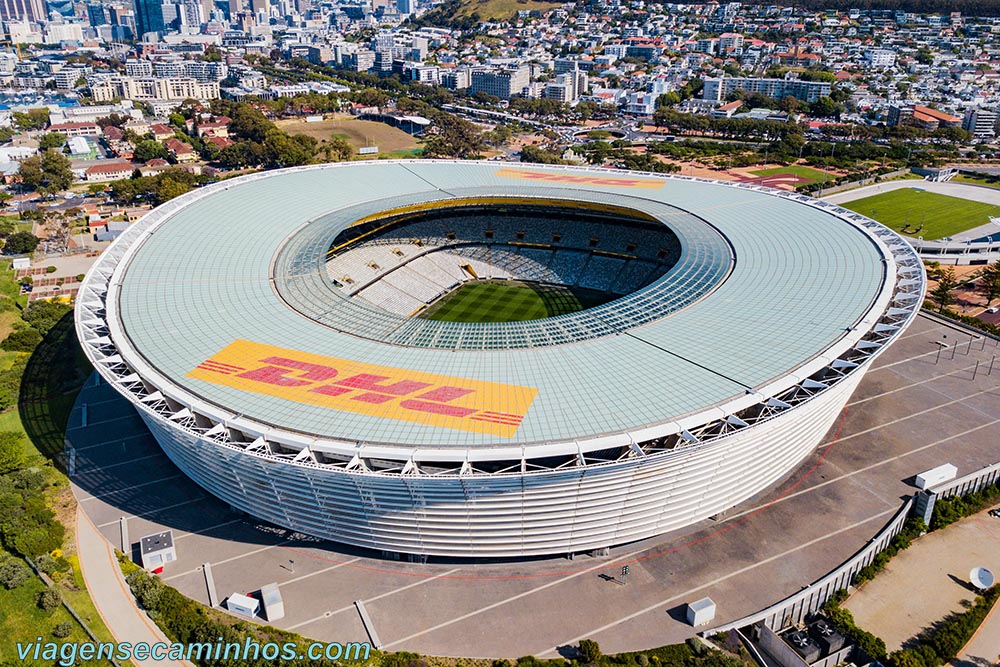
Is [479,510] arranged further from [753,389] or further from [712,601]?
[753,389]

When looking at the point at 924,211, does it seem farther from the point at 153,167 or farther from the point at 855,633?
the point at 153,167

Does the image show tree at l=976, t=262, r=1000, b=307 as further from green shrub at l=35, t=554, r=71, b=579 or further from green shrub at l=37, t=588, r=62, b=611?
green shrub at l=37, t=588, r=62, b=611

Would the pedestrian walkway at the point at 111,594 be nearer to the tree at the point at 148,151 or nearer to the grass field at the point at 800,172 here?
the tree at the point at 148,151

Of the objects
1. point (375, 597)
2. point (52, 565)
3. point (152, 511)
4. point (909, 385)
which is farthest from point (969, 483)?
point (52, 565)

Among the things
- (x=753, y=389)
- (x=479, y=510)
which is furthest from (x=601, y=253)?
(x=479, y=510)

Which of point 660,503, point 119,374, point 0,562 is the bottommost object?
point 0,562

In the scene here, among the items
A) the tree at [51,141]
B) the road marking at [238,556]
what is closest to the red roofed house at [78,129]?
the tree at [51,141]

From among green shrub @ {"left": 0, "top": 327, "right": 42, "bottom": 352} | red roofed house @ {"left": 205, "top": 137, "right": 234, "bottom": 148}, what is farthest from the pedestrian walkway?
red roofed house @ {"left": 205, "top": 137, "right": 234, "bottom": 148}
